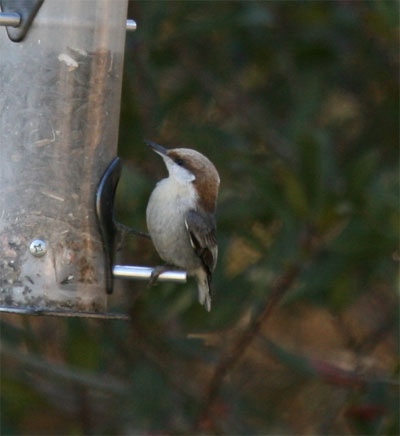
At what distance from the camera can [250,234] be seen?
7211 millimetres

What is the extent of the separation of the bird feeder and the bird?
643mm

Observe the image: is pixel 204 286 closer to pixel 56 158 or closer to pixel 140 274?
pixel 140 274

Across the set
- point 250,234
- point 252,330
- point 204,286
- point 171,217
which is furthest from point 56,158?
point 250,234

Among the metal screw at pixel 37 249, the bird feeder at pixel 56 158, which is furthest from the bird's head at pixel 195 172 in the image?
the metal screw at pixel 37 249

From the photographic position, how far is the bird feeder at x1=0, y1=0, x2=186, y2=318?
5418 millimetres

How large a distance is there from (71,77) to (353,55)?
3.13m

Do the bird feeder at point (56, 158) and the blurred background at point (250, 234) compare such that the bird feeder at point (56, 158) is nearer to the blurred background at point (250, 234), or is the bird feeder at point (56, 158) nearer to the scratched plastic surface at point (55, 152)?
the scratched plastic surface at point (55, 152)

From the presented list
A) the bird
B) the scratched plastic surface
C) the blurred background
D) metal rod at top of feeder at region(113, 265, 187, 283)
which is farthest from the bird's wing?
the scratched plastic surface

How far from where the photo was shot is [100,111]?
5.67 m

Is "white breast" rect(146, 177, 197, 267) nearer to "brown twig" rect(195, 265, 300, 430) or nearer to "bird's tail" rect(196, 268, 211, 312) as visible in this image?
"bird's tail" rect(196, 268, 211, 312)

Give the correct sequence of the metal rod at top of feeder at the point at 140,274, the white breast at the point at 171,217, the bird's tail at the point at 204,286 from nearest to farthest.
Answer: the metal rod at top of feeder at the point at 140,274 < the white breast at the point at 171,217 < the bird's tail at the point at 204,286

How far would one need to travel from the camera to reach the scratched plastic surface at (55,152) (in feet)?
17.8

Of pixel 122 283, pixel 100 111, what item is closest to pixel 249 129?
pixel 122 283

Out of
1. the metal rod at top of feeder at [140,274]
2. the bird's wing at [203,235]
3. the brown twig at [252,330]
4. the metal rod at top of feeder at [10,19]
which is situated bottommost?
the brown twig at [252,330]
